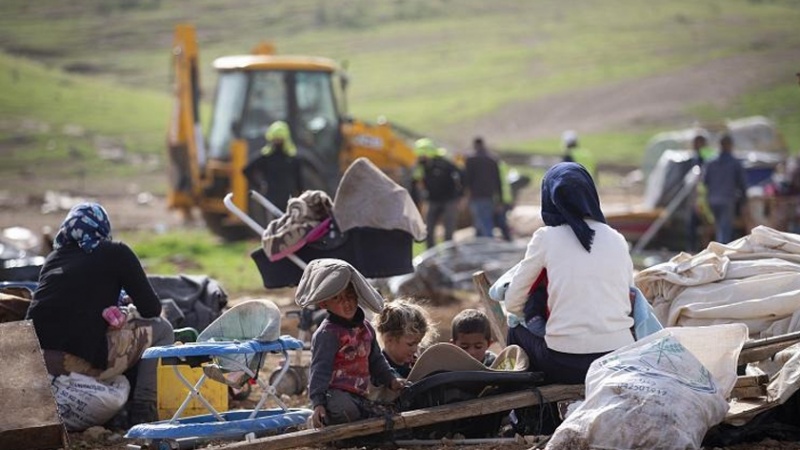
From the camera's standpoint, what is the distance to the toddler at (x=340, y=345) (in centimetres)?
708

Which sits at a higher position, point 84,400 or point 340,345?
point 340,345

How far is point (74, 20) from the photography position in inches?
2773

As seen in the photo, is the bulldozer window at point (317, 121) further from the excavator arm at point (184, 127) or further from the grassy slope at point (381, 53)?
the grassy slope at point (381, 53)

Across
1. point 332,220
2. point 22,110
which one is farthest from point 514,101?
point 332,220

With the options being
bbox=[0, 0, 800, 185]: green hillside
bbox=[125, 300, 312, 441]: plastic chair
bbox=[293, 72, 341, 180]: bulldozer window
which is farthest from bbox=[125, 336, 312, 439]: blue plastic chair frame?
bbox=[0, 0, 800, 185]: green hillside

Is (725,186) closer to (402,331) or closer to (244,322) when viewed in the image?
(402,331)

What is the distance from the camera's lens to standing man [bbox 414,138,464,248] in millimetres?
18109

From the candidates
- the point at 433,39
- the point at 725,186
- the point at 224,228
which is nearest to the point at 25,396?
the point at 725,186

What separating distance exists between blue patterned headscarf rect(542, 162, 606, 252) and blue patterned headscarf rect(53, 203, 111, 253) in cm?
261

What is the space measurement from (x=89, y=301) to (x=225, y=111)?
1426 centimetres

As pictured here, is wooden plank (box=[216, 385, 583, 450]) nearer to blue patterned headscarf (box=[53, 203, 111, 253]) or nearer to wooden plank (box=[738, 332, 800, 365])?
wooden plank (box=[738, 332, 800, 365])

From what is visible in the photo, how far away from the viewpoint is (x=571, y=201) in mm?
7152

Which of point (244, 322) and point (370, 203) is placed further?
point (370, 203)

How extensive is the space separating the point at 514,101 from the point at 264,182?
37495 mm
